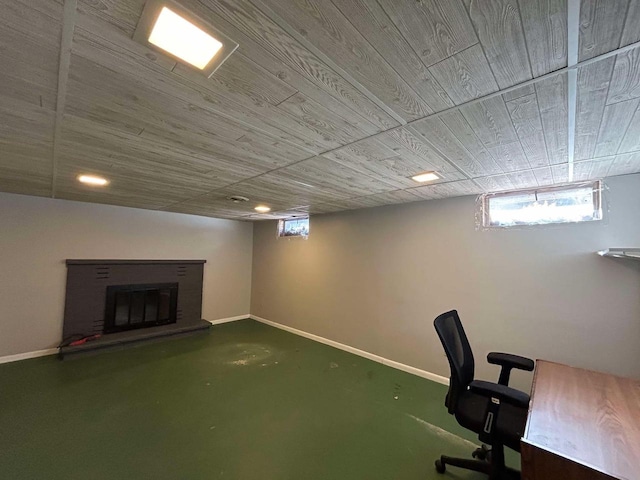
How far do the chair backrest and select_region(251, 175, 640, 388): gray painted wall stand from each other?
1.05 metres

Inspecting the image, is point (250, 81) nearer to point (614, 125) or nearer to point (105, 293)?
point (614, 125)

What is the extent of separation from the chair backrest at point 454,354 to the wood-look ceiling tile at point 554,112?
134cm

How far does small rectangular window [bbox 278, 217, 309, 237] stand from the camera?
508 centimetres

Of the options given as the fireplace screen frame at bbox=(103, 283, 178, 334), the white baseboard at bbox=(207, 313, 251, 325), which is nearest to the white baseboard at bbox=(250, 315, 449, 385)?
the white baseboard at bbox=(207, 313, 251, 325)

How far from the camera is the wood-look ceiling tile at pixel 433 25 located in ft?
2.54

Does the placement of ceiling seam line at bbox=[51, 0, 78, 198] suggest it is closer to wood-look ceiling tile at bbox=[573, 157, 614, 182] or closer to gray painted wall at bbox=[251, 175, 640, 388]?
wood-look ceiling tile at bbox=[573, 157, 614, 182]

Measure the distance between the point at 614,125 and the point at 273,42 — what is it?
181 cm

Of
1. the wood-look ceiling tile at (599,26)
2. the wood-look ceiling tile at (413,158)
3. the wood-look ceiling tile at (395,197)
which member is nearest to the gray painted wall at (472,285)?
the wood-look ceiling tile at (395,197)

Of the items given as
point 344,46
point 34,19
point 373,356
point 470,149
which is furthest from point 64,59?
point 373,356

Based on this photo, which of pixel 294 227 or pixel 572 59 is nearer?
pixel 572 59

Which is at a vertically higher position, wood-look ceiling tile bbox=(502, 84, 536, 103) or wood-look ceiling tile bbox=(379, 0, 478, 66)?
wood-look ceiling tile bbox=(379, 0, 478, 66)

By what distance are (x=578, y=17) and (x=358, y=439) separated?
279 centimetres

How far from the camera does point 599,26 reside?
0.81 m

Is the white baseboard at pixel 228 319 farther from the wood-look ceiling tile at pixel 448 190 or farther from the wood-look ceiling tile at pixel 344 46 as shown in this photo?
the wood-look ceiling tile at pixel 344 46
